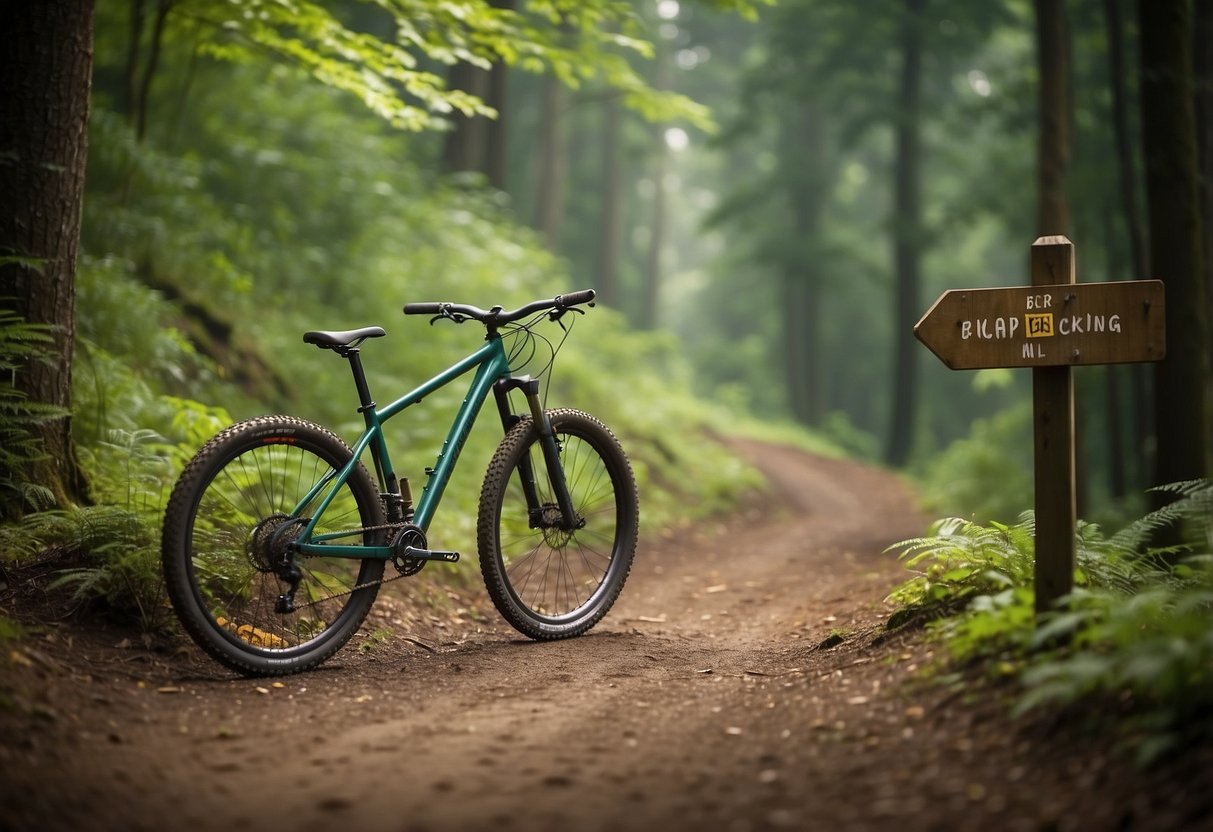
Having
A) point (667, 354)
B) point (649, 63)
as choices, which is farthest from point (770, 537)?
point (649, 63)

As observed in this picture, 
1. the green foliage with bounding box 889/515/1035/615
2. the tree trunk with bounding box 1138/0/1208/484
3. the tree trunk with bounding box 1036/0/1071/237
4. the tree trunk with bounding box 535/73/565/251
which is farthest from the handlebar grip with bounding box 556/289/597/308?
the tree trunk with bounding box 535/73/565/251

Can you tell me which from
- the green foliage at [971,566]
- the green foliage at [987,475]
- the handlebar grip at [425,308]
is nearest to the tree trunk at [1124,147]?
the green foliage at [987,475]

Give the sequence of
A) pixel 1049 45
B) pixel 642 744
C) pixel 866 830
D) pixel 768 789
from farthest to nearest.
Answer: pixel 1049 45
pixel 642 744
pixel 768 789
pixel 866 830

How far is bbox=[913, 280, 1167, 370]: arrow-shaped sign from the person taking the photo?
12.5 ft

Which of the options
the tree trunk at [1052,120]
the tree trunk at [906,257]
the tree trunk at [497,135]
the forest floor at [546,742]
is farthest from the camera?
the tree trunk at [906,257]

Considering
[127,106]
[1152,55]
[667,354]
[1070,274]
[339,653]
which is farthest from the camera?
[667,354]

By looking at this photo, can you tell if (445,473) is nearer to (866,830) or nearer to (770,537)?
(866,830)

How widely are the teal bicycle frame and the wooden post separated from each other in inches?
103

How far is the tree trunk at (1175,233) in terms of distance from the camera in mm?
7277

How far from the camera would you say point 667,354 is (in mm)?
28625

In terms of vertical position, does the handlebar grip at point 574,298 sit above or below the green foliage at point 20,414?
above

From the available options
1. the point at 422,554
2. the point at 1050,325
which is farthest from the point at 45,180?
the point at 1050,325

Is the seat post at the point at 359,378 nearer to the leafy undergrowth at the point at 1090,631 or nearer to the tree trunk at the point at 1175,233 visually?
the leafy undergrowth at the point at 1090,631

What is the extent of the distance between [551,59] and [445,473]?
153 inches
